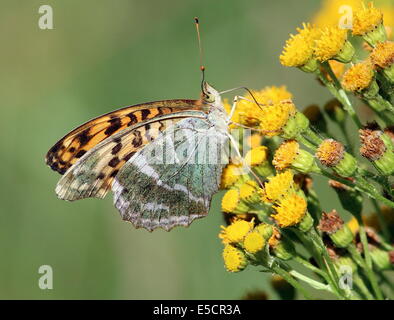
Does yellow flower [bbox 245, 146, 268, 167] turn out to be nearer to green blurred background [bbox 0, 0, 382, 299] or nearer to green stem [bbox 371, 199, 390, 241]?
green stem [bbox 371, 199, 390, 241]

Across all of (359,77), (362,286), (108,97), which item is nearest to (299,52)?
(359,77)

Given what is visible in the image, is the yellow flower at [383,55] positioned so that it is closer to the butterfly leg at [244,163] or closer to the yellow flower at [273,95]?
the yellow flower at [273,95]

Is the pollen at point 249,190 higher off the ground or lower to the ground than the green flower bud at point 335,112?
lower

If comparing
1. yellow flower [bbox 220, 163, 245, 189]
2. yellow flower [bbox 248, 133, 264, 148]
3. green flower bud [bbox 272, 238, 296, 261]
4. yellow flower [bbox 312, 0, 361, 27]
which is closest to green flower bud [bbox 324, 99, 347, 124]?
yellow flower [bbox 248, 133, 264, 148]

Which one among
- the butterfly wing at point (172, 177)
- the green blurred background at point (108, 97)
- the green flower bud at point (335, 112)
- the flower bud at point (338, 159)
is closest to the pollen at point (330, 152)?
the flower bud at point (338, 159)

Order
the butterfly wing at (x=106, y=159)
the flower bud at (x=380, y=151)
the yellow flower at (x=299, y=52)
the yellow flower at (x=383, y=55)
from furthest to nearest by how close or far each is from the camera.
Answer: the butterfly wing at (x=106, y=159) → the yellow flower at (x=299, y=52) → the yellow flower at (x=383, y=55) → the flower bud at (x=380, y=151)

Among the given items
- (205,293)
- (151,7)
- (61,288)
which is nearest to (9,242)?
(61,288)
